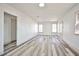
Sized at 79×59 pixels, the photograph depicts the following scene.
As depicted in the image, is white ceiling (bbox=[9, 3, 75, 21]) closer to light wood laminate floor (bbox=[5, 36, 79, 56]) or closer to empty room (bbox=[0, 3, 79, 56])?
empty room (bbox=[0, 3, 79, 56])

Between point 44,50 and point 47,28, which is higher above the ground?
point 47,28

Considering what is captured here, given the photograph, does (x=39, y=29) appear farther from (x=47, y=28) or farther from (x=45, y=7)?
(x=45, y=7)

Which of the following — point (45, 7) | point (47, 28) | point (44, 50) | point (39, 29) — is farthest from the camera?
point (39, 29)

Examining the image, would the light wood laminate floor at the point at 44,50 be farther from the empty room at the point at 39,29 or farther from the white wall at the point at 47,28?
the white wall at the point at 47,28

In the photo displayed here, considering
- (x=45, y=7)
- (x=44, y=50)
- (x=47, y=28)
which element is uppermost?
(x=45, y=7)

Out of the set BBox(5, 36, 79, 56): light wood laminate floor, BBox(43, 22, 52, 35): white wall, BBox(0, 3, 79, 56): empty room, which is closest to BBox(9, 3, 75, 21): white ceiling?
BBox(0, 3, 79, 56): empty room

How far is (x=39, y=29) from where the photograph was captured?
1487cm

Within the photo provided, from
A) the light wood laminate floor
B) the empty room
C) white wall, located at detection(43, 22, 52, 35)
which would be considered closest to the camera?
the light wood laminate floor

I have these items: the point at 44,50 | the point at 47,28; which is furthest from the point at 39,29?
the point at 44,50

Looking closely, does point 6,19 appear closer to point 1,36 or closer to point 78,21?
point 1,36

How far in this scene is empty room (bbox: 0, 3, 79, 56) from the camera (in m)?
4.10

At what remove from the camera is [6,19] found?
5988mm

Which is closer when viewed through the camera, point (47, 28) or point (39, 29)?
point (47, 28)

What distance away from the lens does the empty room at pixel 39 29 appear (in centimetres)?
410
